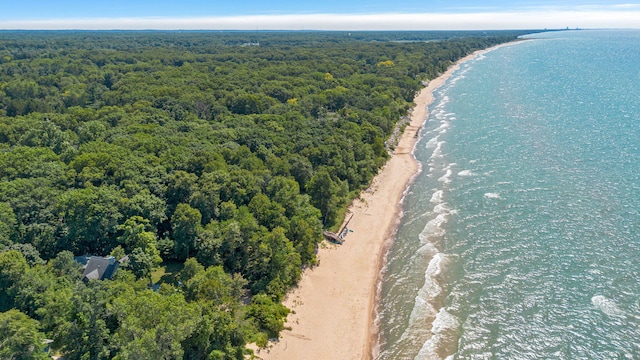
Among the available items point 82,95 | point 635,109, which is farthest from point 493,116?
point 82,95

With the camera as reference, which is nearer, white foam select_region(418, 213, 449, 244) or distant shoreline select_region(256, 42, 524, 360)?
distant shoreline select_region(256, 42, 524, 360)

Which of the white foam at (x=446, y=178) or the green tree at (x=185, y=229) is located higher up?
the green tree at (x=185, y=229)

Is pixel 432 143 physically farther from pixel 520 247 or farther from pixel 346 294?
pixel 346 294

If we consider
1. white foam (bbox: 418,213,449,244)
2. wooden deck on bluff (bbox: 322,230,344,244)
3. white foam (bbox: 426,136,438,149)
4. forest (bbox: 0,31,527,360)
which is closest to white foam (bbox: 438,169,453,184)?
forest (bbox: 0,31,527,360)

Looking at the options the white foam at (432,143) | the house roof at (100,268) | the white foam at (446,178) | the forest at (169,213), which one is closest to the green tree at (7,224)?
the forest at (169,213)

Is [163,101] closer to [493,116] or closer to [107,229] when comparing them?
[107,229]

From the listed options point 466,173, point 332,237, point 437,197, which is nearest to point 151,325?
point 332,237

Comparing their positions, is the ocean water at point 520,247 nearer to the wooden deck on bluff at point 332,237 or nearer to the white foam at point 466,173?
the white foam at point 466,173

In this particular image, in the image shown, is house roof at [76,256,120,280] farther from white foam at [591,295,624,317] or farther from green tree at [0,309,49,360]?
white foam at [591,295,624,317]
